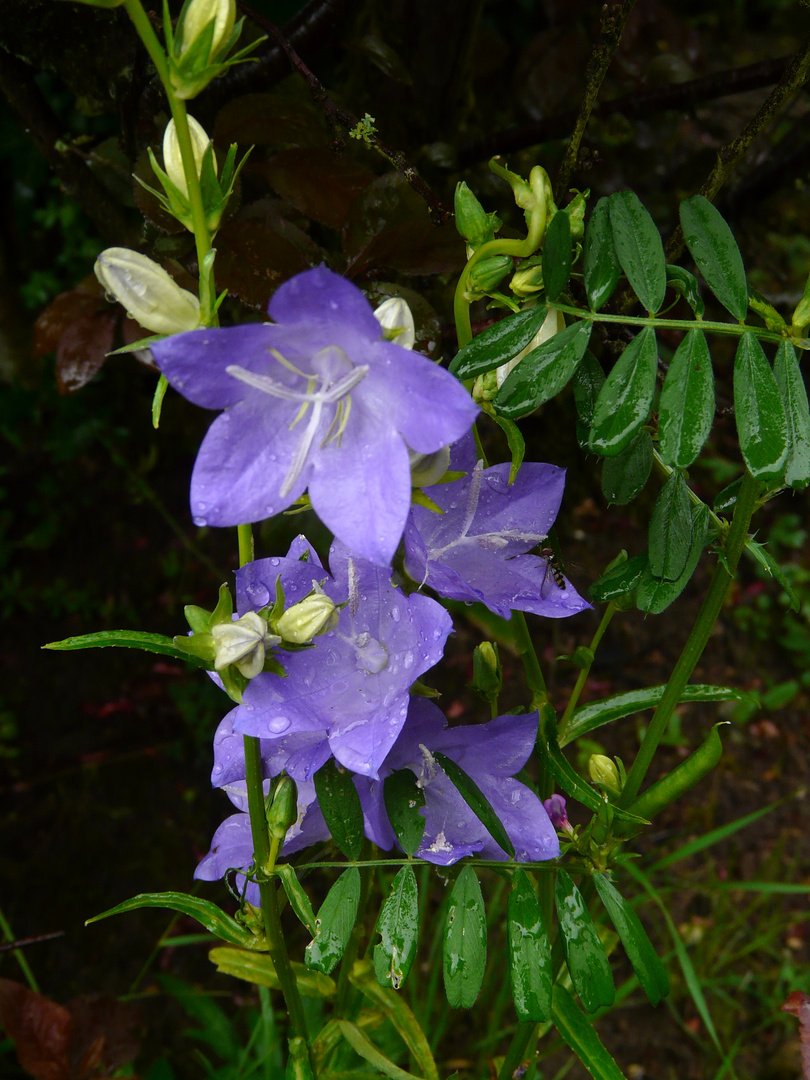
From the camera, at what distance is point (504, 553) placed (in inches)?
25.8

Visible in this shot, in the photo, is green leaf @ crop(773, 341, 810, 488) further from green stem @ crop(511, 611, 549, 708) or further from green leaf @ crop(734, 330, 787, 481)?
green stem @ crop(511, 611, 549, 708)

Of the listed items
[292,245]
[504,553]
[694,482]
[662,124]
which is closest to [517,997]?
[504,553]

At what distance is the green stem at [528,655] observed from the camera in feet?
2.27

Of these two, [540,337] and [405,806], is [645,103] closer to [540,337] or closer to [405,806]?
[540,337]

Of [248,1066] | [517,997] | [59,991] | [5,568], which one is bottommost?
[59,991]

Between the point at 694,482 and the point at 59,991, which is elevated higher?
the point at 694,482

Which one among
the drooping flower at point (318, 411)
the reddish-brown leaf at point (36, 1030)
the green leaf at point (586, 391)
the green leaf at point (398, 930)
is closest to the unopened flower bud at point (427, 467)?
the drooping flower at point (318, 411)

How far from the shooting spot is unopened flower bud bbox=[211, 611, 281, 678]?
1.80 ft

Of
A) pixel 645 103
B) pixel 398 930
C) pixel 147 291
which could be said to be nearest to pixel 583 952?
pixel 398 930

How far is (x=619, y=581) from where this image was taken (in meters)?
0.67

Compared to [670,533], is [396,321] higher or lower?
higher

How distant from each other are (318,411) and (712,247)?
1.02 feet

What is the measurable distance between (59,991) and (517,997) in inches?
56.6

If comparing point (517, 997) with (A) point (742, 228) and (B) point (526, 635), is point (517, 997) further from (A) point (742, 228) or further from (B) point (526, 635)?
(A) point (742, 228)
